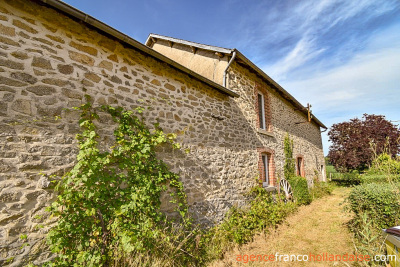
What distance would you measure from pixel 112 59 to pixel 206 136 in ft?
8.76

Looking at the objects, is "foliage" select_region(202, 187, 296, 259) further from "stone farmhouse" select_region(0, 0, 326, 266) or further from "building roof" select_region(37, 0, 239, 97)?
"building roof" select_region(37, 0, 239, 97)

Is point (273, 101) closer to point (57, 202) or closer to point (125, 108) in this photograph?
point (125, 108)

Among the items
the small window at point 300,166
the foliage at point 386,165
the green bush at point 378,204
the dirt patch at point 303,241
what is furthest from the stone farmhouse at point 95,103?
the small window at point 300,166

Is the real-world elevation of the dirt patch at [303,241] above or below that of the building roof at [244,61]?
below

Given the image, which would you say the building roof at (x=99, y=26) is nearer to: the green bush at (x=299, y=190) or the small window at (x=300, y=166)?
the green bush at (x=299, y=190)

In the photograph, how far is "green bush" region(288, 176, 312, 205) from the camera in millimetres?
7705

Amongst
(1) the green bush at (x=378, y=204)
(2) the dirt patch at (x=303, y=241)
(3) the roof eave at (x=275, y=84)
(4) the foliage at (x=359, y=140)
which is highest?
(3) the roof eave at (x=275, y=84)

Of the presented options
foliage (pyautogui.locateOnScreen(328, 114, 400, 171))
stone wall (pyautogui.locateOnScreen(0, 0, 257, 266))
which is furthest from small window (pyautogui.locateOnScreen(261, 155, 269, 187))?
foliage (pyautogui.locateOnScreen(328, 114, 400, 171))

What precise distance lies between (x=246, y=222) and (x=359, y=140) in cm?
1322

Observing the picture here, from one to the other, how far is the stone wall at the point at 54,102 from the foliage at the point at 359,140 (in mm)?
13529

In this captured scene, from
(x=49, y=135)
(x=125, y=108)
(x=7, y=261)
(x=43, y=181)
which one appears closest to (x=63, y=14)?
(x=125, y=108)

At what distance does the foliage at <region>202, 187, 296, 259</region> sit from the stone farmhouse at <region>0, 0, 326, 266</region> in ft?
1.02

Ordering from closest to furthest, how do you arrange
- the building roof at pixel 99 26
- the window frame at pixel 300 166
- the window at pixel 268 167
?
1. the building roof at pixel 99 26
2. the window at pixel 268 167
3. the window frame at pixel 300 166

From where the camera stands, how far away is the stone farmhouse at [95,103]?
232 centimetres
